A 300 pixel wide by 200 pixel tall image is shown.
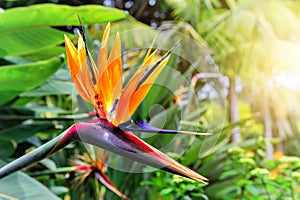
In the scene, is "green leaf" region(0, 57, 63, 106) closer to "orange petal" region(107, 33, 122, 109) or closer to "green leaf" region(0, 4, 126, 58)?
"green leaf" region(0, 4, 126, 58)

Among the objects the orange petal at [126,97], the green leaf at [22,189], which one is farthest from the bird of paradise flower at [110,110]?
the green leaf at [22,189]

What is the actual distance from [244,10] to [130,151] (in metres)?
3.71

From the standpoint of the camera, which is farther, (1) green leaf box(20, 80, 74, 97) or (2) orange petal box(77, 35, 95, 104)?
(1) green leaf box(20, 80, 74, 97)

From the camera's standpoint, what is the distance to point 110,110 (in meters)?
0.28

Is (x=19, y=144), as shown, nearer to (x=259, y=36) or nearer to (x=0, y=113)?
(x=0, y=113)

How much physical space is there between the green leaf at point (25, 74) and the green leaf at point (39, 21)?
0.07m

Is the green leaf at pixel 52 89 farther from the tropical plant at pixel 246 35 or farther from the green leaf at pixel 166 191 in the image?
the tropical plant at pixel 246 35

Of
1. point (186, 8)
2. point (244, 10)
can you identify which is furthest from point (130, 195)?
point (244, 10)

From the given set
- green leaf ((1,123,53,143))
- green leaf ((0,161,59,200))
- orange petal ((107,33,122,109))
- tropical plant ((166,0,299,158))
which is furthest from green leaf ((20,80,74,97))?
tropical plant ((166,0,299,158))

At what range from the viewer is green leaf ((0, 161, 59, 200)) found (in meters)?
0.51

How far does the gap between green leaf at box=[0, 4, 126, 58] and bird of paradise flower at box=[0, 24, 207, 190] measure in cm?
37

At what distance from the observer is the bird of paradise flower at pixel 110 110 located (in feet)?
0.79

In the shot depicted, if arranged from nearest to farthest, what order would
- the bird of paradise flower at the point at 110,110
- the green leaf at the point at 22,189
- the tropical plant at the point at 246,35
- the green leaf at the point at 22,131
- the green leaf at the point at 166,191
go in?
the bird of paradise flower at the point at 110,110 → the green leaf at the point at 22,189 → the green leaf at the point at 166,191 → the green leaf at the point at 22,131 → the tropical plant at the point at 246,35

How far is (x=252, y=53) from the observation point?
13.8ft
